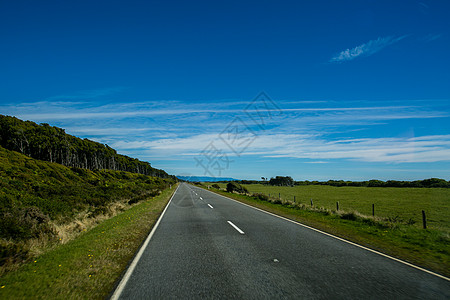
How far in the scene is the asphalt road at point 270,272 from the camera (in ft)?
13.2

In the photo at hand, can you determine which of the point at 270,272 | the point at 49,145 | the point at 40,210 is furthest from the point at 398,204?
the point at 49,145

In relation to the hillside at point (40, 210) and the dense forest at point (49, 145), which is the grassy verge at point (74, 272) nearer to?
the hillside at point (40, 210)

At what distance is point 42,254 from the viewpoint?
21.7 ft

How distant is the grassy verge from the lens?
4.17m

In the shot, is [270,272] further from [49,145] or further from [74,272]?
[49,145]

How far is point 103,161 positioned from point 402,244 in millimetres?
110355


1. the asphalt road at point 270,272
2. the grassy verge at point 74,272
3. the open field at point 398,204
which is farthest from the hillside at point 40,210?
the open field at point 398,204

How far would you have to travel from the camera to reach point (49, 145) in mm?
63219

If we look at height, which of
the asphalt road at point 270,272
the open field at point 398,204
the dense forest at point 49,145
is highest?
the dense forest at point 49,145

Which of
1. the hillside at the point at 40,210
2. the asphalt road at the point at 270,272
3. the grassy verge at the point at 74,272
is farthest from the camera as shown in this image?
the hillside at the point at 40,210

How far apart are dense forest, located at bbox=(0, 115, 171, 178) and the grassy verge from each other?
198ft

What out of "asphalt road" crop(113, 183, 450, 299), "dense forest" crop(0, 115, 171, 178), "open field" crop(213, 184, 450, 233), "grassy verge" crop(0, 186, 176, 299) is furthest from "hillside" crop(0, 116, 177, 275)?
"dense forest" crop(0, 115, 171, 178)

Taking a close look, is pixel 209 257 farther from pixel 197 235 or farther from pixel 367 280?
pixel 367 280

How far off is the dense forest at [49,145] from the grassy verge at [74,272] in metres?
60.5
